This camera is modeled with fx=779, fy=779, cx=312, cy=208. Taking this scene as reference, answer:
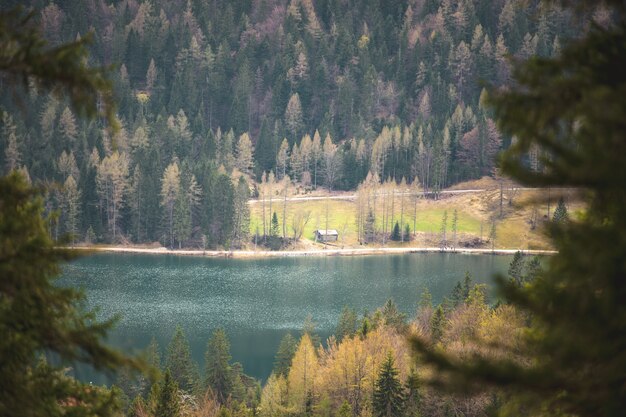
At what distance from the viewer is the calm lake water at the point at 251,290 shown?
69.4 meters

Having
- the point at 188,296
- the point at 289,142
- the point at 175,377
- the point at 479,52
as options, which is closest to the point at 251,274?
the point at 188,296

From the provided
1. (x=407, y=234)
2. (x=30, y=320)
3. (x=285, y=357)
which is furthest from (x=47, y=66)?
(x=407, y=234)

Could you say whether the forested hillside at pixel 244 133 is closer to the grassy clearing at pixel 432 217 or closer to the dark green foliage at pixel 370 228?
the grassy clearing at pixel 432 217

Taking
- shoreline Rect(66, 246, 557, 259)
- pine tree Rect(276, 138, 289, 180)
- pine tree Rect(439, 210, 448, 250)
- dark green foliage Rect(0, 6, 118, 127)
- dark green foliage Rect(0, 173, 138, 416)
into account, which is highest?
pine tree Rect(276, 138, 289, 180)

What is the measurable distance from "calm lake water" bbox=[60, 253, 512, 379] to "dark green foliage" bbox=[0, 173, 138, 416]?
159ft

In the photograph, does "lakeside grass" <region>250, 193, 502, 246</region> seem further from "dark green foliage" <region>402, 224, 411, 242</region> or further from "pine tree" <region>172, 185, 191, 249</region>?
"pine tree" <region>172, 185, 191, 249</region>

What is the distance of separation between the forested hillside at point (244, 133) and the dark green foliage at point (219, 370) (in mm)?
55344

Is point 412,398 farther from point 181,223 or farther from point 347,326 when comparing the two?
point 181,223

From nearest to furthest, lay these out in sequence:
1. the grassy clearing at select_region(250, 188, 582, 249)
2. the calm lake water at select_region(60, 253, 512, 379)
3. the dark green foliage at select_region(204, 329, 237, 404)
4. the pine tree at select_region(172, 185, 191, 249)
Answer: the dark green foliage at select_region(204, 329, 237, 404) → the calm lake water at select_region(60, 253, 512, 379) → the grassy clearing at select_region(250, 188, 582, 249) → the pine tree at select_region(172, 185, 191, 249)

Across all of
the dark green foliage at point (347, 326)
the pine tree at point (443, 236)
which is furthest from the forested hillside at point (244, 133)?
the dark green foliage at point (347, 326)

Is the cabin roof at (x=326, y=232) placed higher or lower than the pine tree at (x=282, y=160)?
lower

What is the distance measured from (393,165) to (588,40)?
147350 mm

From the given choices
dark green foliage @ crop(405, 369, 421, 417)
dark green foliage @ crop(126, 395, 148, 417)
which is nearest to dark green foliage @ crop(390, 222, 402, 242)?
dark green foliage @ crop(405, 369, 421, 417)

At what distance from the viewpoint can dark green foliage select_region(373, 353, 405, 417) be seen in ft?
123
